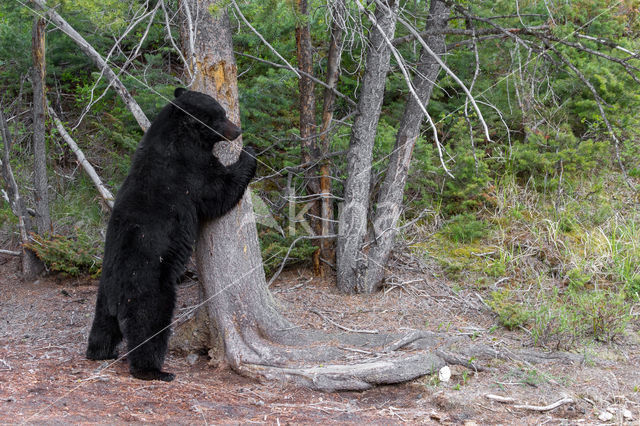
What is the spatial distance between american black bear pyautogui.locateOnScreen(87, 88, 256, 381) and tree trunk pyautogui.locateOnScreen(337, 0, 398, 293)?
1.53 meters

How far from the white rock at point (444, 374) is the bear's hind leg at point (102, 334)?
2.70m

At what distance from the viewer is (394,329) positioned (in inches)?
200

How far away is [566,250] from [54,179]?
727cm

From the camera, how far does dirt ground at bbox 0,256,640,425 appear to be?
368 centimetres

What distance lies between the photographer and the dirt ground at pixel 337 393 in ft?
12.1

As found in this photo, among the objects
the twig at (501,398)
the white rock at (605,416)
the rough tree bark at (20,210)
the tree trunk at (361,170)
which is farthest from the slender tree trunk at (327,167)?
the rough tree bark at (20,210)

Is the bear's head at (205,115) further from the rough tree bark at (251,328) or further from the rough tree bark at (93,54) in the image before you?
the rough tree bark at (93,54)

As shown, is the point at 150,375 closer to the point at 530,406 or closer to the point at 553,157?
the point at 530,406

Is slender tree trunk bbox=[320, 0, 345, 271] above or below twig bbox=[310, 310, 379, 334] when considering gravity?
above

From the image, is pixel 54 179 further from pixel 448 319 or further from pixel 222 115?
pixel 448 319

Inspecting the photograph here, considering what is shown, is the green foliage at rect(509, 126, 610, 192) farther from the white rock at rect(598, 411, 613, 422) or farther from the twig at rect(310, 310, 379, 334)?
the white rock at rect(598, 411, 613, 422)

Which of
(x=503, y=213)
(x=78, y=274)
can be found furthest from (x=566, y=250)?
(x=78, y=274)

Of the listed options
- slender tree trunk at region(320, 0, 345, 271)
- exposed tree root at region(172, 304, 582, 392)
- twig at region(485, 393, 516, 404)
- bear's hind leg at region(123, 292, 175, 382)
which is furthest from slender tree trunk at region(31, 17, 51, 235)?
twig at region(485, 393, 516, 404)

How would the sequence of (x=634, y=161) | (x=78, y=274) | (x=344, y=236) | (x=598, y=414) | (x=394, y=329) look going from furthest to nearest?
(x=634, y=161)
(x=78, y=274)
(x=344, y=236)
(x=394, y=329)
(x=598, y=414)
